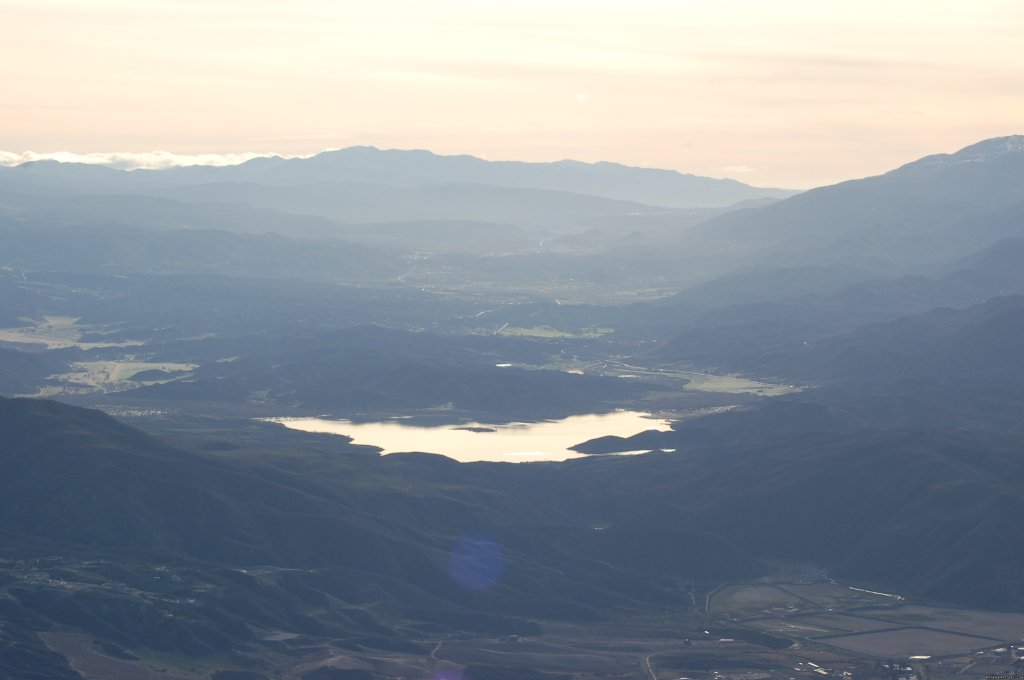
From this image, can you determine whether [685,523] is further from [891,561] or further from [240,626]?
[240,626]

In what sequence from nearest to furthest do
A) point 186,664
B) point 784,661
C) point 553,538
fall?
point 186,664 < point 784,661 < point 553,538

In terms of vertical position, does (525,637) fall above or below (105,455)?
below

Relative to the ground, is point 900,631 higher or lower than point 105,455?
lower

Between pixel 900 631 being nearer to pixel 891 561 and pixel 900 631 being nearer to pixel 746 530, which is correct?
pixel 891 561

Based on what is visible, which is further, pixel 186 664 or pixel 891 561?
pixel 891 561

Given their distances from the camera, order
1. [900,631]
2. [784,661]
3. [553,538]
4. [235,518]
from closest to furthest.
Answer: [784,661] < [900,631] < [235,518] < [553,538]

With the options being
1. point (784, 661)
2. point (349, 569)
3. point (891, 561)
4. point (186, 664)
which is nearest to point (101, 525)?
point (349, 569)

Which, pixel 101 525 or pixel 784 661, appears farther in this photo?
pixel 101 525

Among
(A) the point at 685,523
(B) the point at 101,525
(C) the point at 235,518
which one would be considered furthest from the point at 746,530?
(B) the point at 101,525

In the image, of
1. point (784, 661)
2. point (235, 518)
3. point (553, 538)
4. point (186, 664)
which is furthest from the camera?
point (553, 538)
